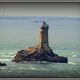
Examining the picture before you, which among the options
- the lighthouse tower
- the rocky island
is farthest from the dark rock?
the lighthouse tower

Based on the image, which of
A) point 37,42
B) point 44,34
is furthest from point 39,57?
point 44,34

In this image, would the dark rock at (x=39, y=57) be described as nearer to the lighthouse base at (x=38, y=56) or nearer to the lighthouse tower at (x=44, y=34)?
the lighthouse base at (x=38, y=56)

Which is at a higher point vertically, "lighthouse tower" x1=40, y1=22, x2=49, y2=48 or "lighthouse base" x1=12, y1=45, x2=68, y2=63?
"lighthouse tower" x1=40, y1=22, x2=49, y2=48

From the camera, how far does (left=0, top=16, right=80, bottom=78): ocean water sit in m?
3.97

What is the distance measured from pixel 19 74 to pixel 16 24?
0.84 m

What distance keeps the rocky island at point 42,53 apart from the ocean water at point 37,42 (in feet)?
0.18

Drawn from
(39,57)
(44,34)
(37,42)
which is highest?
(44,34)

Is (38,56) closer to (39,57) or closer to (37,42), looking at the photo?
(39,57)

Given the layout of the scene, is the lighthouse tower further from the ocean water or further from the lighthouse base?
the lighthouse base

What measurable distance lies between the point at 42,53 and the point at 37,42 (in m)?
0.20

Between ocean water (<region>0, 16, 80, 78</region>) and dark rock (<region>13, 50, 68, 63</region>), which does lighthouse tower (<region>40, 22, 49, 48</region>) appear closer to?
ocean water (<region>0, 16, 80, 78</region>)

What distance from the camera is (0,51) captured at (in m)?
4.00

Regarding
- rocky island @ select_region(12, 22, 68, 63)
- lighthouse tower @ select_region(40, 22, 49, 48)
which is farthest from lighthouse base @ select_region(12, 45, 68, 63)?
lighthouse tower @ select_region(40, 22, 49, 48)

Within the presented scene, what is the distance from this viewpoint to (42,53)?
13.3 ft
